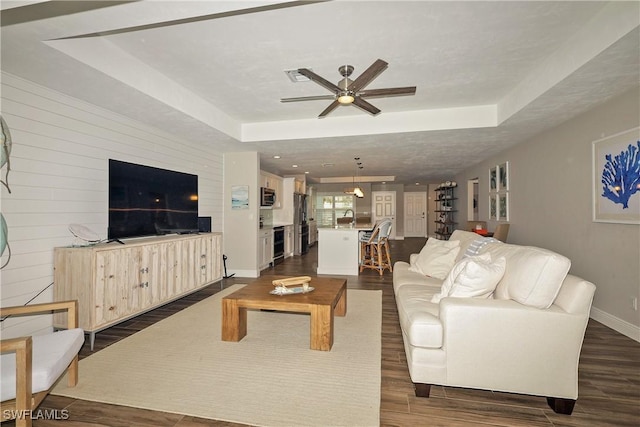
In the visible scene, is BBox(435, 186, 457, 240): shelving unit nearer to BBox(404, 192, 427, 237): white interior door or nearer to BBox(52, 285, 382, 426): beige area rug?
BBox(404, 192, 427, 237): white interior door

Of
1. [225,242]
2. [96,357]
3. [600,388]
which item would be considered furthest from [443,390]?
[225,242]

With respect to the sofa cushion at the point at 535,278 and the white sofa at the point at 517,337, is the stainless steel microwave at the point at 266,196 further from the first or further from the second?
the sofa cushion at the point at 535,278

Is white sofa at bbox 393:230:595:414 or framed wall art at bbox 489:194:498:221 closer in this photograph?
white sofa at bbox 393:230:595:414

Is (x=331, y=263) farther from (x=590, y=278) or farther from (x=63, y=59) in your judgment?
(x=63, y=59)

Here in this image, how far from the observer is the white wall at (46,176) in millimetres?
2619

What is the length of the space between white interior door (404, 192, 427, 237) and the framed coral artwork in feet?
33.7

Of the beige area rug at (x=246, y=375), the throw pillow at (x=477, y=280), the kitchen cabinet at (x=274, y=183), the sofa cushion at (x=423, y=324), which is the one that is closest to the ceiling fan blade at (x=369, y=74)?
the throw pillow at (x=477, y=280)

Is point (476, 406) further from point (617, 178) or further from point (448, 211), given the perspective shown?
point (448, 211)

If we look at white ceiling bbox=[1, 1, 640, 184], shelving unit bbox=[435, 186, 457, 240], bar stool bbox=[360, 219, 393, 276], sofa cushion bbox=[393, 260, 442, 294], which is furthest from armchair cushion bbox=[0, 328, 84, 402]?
shelving unit bbox=[435, 186, 457, 240]

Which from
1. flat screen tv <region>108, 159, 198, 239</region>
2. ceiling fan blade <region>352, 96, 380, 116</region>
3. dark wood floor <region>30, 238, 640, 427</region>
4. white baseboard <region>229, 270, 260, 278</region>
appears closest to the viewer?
dark wood floor <region>30, 238, 640, 427</region>

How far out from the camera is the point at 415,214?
1375 cm

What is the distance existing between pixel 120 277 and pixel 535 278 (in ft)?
11.7

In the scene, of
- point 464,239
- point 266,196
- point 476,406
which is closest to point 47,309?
point 476,406

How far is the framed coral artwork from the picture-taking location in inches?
116
